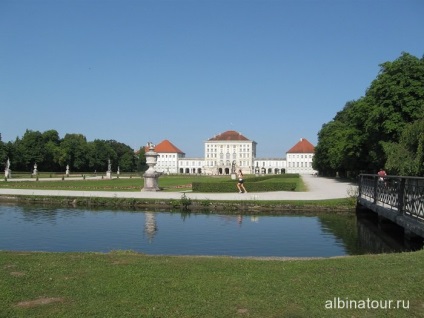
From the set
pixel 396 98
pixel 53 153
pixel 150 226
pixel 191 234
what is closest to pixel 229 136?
pixel 53 153

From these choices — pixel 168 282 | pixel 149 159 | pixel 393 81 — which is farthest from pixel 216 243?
pixel 393 81

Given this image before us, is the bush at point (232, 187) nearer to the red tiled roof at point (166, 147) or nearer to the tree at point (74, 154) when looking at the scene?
the tree at point (74, 154)

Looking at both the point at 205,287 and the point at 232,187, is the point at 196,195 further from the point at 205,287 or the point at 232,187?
the point at 205,287

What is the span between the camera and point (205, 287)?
5.43 m

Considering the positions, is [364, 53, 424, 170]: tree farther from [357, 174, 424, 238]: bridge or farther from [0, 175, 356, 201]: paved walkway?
[357, 174, 424, 238]: bridge

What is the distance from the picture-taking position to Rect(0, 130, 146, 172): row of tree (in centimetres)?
7988

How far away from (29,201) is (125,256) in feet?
56.6

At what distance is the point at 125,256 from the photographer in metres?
7.78

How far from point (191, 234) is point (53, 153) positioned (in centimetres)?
7747

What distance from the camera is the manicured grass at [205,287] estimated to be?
4613 mm

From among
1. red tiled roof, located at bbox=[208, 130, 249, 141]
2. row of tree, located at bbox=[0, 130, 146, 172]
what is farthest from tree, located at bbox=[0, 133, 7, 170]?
red tiled roof, located at bbox=[208, 130, 249, 141]

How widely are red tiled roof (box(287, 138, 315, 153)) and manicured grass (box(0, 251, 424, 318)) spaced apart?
147m

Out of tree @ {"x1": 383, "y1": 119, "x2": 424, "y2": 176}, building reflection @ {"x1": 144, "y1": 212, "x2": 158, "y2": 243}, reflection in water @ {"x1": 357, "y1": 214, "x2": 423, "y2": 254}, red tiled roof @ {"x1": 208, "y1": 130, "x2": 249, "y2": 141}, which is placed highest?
red tiled roof @ {"x1": 208, "y1": 130, "x2": 249, "y2": 141}

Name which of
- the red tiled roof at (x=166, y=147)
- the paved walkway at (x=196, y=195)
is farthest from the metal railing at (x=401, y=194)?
the red tiled roof at (x=166, y=147)
